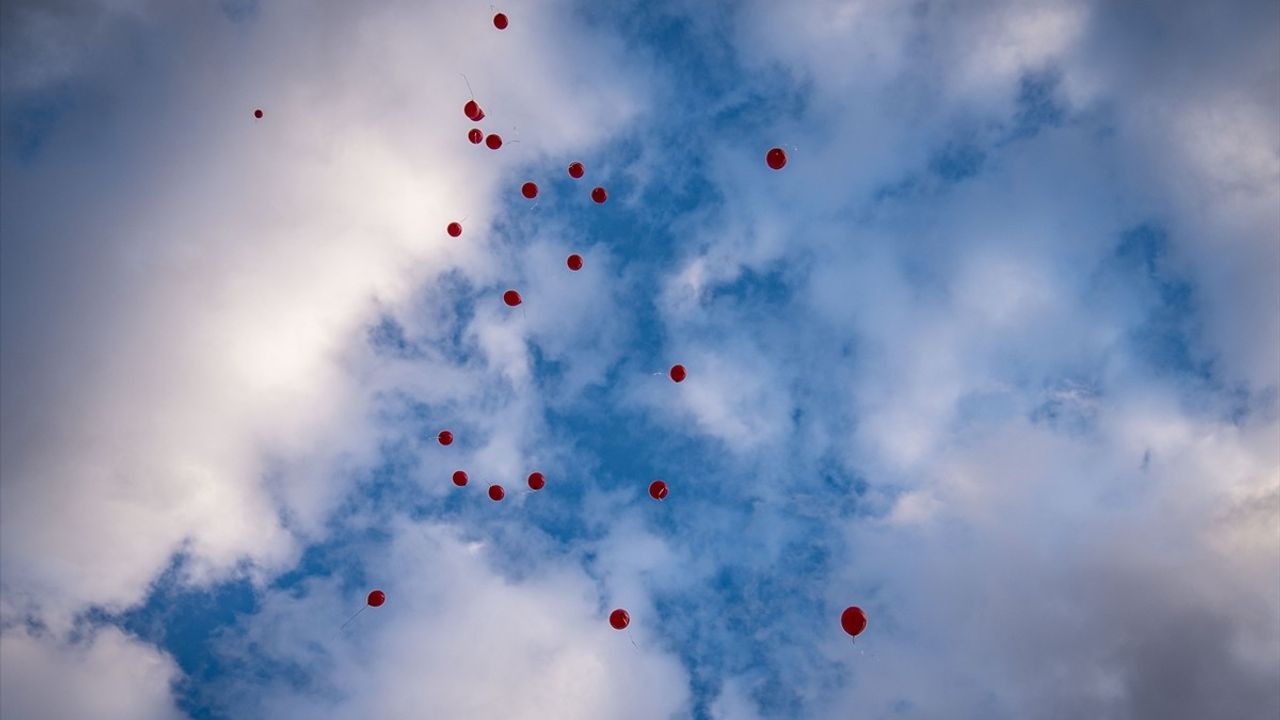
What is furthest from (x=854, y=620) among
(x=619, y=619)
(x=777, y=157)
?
(x=777, y=157)

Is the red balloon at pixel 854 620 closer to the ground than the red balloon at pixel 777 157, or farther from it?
closer to the ground

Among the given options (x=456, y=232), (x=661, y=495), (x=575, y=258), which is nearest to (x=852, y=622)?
(x=661, y=495)

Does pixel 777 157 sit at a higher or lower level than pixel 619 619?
higher

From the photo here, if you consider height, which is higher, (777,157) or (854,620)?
(777,157)

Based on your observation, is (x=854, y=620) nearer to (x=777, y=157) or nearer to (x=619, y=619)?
(x=619, y=619)

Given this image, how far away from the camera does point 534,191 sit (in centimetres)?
1435

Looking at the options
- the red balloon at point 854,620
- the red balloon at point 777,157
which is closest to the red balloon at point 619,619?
the red balloon at point 854,620

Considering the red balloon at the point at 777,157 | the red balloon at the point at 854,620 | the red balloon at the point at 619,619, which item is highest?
the red balloon at the point at 777,157

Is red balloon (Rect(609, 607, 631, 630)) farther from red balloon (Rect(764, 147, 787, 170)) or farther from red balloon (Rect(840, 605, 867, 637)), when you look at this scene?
red balloon (Rect(764, 147, 787, 170))

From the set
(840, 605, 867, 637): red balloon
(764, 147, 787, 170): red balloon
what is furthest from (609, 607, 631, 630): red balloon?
(764, 147, 787, 170): red balloon

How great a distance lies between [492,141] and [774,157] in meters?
6.25

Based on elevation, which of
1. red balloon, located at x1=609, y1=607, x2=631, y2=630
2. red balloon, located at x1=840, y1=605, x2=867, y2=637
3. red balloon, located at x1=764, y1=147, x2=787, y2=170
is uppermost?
A: red balloon, located at x1=764, y1=147, x2=787, y2=170

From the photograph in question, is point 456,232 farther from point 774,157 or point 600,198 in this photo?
point 774,157

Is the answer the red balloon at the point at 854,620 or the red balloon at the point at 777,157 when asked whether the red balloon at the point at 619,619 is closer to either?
the red balloon at the point at 854,620
